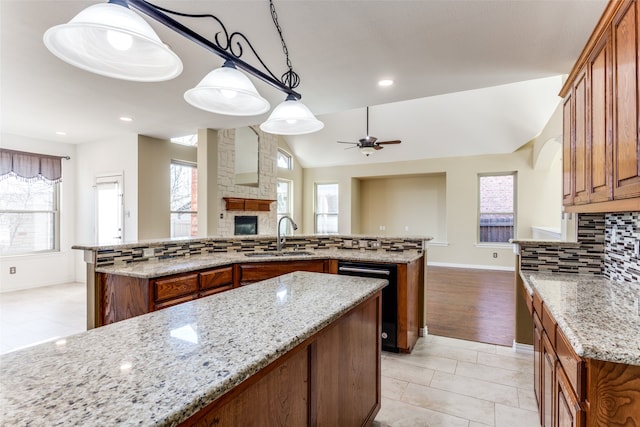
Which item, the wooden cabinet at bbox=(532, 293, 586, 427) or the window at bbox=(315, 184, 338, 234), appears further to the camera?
the window at bbox=(315, 184, 338, 234)

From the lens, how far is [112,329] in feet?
3.84

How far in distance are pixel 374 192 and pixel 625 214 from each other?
297 inches

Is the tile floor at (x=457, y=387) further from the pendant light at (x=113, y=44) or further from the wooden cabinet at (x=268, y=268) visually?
the pendant light at (x=113, y=44)

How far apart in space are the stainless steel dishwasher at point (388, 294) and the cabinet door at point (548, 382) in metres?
1.30

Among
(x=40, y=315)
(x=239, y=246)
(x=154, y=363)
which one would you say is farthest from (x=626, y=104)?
(x=40, y=315)

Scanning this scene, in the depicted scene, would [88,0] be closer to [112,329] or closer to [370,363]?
[112,329]

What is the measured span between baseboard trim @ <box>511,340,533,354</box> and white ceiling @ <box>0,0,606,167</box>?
2.45 meters

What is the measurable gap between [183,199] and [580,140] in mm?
6039

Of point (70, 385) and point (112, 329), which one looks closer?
point (70, 385)

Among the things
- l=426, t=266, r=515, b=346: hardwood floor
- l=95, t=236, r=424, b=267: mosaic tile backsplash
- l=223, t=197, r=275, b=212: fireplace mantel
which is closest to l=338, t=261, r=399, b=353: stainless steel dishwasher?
l=95, t=236, r=424, b=267: mosaic tile backsplash

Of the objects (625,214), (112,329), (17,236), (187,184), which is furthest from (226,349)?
(17,236)

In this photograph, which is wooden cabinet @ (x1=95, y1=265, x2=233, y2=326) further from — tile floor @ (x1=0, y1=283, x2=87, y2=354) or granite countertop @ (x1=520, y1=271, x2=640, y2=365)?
granite countertop @ (x1=520, y1=271, x2=640, y2=365)

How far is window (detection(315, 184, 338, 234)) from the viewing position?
31.8 ft

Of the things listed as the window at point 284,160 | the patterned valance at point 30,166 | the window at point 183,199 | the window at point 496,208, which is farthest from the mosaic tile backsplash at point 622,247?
the patterned valance at point 30,166
